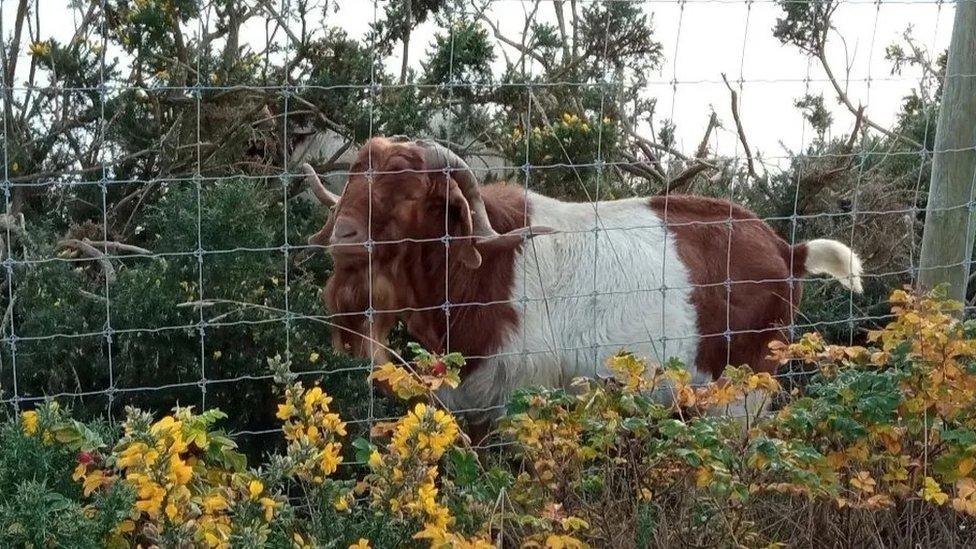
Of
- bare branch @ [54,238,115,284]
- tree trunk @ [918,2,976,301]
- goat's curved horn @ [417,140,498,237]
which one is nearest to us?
tree trunk @ [918,2,976,301]

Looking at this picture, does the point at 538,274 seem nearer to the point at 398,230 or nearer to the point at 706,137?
the point at 398,230

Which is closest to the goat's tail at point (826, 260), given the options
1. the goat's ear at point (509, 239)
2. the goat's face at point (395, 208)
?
the goat's ear at point (509, 239)

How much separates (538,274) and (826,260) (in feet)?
4.50

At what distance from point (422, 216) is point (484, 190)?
0.43 metres

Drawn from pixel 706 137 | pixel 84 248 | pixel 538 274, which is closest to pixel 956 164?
pixel 538 274

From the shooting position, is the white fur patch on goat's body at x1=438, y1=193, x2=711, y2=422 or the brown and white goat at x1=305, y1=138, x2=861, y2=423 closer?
the brown and white goat at x1=305, y1=138, x2=861, y2=423

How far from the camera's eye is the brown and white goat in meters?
4.33

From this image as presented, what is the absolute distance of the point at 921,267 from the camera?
4383 millimetres

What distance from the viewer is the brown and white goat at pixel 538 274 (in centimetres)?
433

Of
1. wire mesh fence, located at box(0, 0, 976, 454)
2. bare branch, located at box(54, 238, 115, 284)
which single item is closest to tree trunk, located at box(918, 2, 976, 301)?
wire mesh fence, located at box(0, 0, 976, 454)

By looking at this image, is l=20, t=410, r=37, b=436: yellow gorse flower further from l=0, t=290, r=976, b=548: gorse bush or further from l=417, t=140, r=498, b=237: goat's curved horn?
l=417, t=140, r=498, b=237: goat's curved horn

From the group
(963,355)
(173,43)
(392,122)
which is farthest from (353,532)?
(173,43)

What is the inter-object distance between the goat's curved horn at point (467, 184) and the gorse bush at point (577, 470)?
3.94 ft

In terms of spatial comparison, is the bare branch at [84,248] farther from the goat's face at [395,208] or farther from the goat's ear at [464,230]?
the goat's ear at [464,230]
